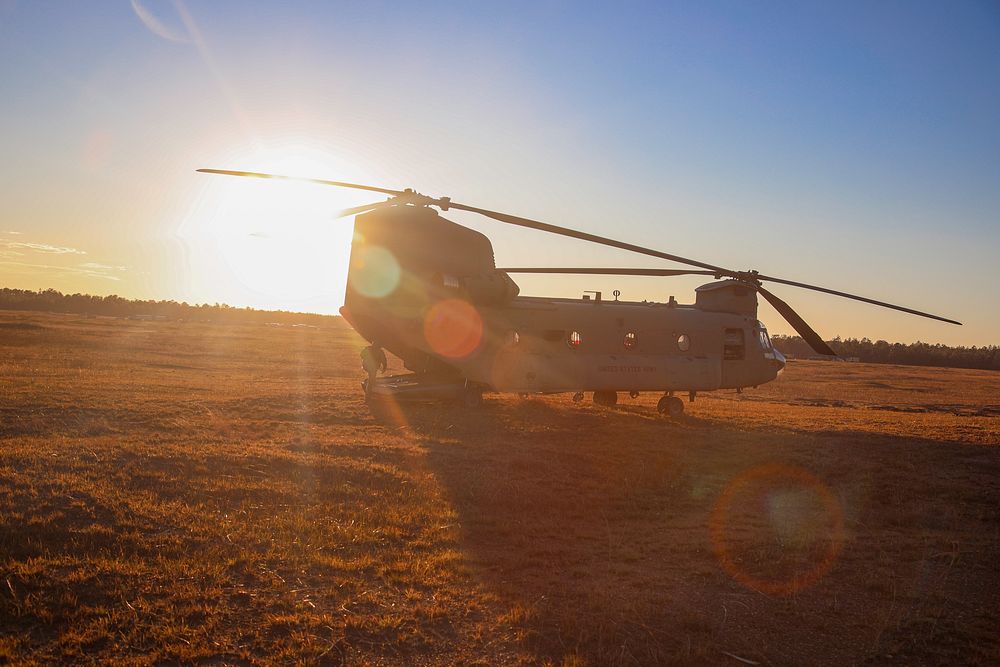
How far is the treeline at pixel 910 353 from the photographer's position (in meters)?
74.1

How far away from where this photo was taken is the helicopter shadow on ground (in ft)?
18.4

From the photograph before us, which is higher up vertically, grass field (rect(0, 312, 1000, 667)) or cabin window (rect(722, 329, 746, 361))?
cabin window (rect(722, 329, 746, 361))

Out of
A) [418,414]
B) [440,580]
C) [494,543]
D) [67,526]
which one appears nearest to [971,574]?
[494,543]

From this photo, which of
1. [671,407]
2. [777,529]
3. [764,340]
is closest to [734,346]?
[764,340]

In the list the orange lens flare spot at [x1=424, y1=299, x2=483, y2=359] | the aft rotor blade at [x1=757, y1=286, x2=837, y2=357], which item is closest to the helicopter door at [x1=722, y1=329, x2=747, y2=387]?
the aft rotor blade at [x1=757, y1=286, x2=837, y2=357]

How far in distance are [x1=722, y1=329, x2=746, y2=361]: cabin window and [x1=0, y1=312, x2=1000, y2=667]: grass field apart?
5.72 meters

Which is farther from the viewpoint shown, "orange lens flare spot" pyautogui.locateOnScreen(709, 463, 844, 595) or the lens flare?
the lens flare

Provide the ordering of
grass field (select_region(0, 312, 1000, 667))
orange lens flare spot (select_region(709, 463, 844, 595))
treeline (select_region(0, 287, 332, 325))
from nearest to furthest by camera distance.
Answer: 1. grass field (select_region(0, 312, 1000, 667))
2. orange lens flare spot (select_region(709, 463, 844, 595))
3. treeline (select_region(0, 287, 332, 325))

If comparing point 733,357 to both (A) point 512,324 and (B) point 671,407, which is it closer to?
(B) point 671,407

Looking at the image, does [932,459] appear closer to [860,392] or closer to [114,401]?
[114,401]

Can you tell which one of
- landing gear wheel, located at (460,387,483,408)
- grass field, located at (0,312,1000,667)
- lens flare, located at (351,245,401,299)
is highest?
lens flare, located at (351,245,401,299)

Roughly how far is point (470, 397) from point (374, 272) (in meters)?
4.70

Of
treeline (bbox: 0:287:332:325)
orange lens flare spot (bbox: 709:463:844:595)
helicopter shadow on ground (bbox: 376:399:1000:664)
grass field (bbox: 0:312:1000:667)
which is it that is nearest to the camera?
grass field (bbox: 0:312:1000:667)

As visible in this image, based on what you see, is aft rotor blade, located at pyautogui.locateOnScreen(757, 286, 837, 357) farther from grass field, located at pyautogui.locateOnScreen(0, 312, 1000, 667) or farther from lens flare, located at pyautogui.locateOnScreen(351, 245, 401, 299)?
lens flare, located at pyautogui.locateOnScreen(351, 245, 401, 299)
